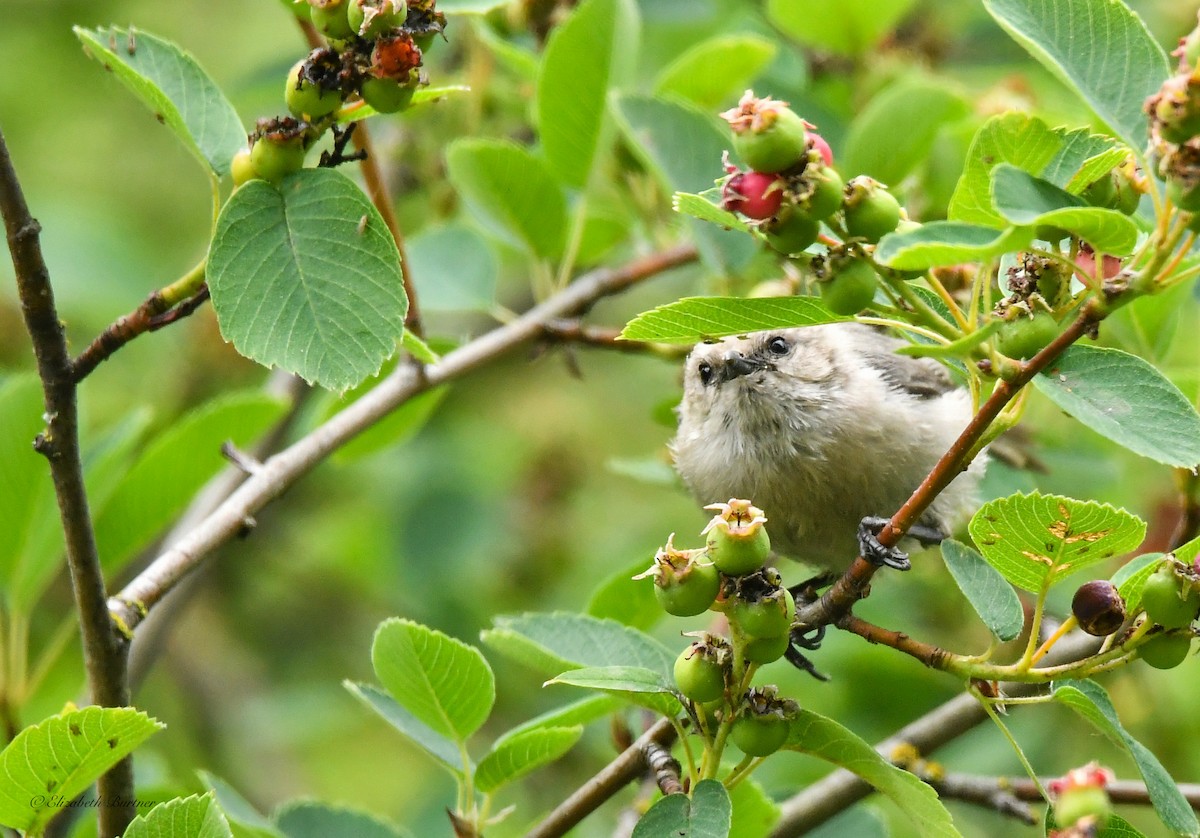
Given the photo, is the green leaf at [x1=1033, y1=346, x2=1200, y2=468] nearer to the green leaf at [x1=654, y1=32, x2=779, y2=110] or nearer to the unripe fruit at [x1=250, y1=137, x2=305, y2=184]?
the unripe fruit at [x1=250, y1=137, x2=305, y2=184]

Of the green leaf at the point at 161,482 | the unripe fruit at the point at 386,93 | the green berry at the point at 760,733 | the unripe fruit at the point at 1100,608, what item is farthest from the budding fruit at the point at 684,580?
the green leaf at the point at 161,482

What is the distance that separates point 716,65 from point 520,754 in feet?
7.72

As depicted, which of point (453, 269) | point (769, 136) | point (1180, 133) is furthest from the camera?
point (453, 269)

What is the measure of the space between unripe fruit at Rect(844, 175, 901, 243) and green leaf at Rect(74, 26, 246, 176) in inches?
52.4

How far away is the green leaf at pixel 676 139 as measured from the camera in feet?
12.1

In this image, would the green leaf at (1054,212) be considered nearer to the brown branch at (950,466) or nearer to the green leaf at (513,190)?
the brown branch at (950,466)

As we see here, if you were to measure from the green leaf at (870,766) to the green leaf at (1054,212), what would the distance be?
0.99 m

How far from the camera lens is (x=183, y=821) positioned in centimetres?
224

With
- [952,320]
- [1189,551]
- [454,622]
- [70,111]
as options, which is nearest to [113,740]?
[952,320]

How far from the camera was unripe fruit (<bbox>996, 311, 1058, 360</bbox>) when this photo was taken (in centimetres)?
192

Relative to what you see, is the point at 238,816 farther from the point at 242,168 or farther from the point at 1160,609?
the point at 1160,609

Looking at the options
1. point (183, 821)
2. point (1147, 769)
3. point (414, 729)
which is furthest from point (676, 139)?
point (183, 821)

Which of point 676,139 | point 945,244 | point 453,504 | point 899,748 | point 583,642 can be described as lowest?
point 453,504

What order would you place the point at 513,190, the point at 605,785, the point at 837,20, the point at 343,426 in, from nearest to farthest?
the point at 605,785 → the point at 343,426 → the point at 513,190 → the point at 837,20
